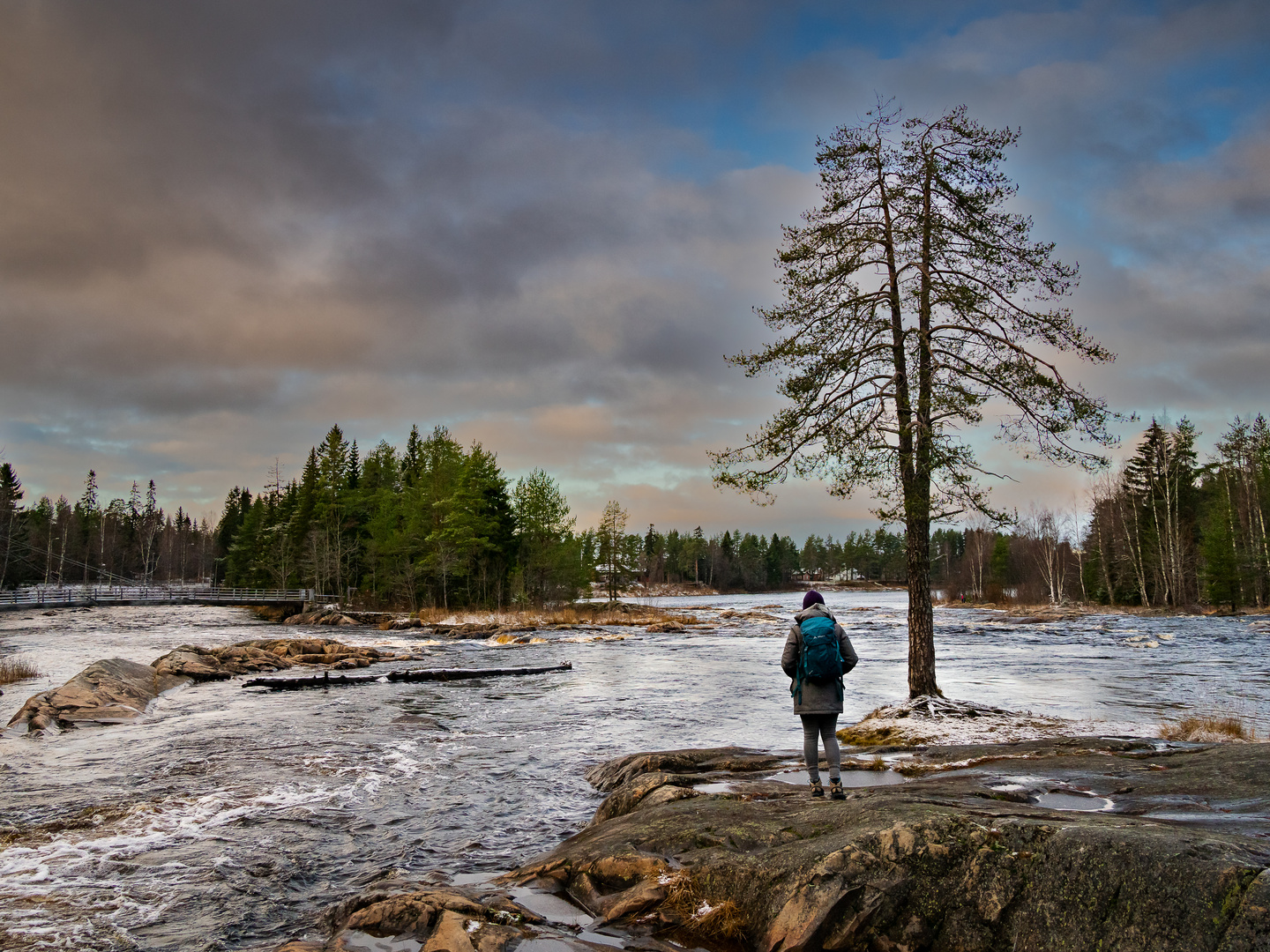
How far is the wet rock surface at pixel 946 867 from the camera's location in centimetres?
437

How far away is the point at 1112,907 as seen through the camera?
445 cm

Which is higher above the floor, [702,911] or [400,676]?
[702,911]

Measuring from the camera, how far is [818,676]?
8484 mm

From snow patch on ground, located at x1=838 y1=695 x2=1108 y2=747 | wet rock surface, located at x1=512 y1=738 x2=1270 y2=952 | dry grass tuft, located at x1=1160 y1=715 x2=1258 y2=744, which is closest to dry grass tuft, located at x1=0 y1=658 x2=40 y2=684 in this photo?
wet rock surface, located at x1=512 y1=738 x2=1270 y2=952

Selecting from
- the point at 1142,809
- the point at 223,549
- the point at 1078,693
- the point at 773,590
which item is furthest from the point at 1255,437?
the point at 773,590

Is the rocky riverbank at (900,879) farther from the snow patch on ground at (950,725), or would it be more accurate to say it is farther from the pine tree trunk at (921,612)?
the pine tree trunk at (921,612)

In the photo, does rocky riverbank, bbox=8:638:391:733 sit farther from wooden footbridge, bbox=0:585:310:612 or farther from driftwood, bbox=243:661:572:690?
wooden footbridge, bbox=0:585:310:612

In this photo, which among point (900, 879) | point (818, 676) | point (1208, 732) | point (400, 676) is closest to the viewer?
point (900, 879)

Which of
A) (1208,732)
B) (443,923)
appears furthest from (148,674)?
(1208,732)

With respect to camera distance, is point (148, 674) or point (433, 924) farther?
point (148, 674)

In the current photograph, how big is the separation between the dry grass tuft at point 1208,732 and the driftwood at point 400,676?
1844 cm

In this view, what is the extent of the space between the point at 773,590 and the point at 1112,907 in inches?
7757

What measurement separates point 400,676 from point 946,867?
71.9 feet

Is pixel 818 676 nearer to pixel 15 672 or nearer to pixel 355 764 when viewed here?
pixel 355 764
